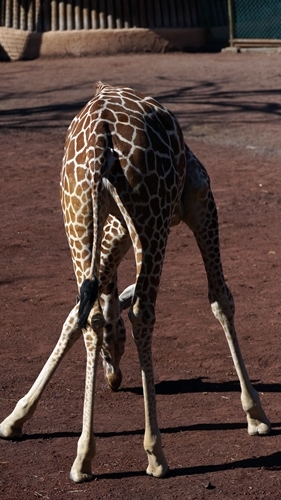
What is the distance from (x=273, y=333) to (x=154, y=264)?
2.05 metres

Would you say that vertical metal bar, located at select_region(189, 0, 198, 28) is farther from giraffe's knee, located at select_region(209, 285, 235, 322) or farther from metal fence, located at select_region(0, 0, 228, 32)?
giraffe's knee, located at select_region(209, 285, 235, 322)

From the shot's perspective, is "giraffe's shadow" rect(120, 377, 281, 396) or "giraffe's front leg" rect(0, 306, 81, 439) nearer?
"giraffe's front leg" rect(0, 306, 81, 439)

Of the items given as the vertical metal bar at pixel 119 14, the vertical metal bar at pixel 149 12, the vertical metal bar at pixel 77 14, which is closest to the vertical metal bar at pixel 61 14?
the vertical metal bar at pixel 77 14

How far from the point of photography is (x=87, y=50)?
18859mm

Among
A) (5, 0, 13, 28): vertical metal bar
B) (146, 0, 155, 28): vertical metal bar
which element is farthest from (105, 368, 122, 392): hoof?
(5, 0, 13, 28): vertical metal bar

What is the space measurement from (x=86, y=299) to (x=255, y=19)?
15338 mm

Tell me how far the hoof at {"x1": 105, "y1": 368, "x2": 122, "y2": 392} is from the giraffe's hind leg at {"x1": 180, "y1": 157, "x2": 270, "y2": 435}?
0.75 m

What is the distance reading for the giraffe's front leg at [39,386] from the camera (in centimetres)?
466

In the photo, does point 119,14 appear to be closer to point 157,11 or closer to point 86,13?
point 86,13

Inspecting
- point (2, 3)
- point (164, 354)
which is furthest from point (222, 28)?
point (164, 354)

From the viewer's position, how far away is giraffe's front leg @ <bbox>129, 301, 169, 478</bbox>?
4387 mm

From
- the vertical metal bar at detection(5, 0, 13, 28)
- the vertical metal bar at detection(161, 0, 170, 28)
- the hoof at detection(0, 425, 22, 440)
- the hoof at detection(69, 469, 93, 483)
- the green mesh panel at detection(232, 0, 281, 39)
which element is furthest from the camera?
the vertical metal bar at detection(5, 0, 13, 28)

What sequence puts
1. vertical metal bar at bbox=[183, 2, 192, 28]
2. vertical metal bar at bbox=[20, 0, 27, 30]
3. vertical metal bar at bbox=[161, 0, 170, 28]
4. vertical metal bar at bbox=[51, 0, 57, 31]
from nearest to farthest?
vertical metal bar at bbox=[51, 0, 57, 31] → vertical metal bar at bbox=[161, 0, 170, 28] → vertical metal bar at bbox=[20, 0, 27, 30] → vertical metal bar at bbox=[183, 2, 192, 28]

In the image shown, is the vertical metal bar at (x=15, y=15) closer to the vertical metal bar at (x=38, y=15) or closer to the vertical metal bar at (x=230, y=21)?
the vertical metal bar at (x=38, y=15)
